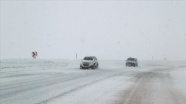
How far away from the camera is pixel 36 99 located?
34.4 feet

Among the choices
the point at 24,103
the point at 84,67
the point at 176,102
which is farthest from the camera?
the point at 84,67

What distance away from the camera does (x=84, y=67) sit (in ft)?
128

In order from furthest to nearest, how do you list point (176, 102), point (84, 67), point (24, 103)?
point (84, 67), point (176, 102), point (24, 103)

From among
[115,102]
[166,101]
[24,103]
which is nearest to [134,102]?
[115,102]

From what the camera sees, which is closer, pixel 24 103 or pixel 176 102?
pixel 24 103

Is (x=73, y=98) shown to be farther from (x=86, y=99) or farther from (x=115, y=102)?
(x=115, y=102)

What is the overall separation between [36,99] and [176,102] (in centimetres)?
493

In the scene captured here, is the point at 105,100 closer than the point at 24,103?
No

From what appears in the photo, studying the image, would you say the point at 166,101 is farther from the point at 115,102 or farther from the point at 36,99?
the point at 36,99

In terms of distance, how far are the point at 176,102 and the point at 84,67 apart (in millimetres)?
29040

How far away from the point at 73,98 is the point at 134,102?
90.0 inches

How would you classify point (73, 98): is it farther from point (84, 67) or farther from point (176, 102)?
point (84, 67)

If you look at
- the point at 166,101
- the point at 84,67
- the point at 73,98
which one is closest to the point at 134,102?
the point at 166,101

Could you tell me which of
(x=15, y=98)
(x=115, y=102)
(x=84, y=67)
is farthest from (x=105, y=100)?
(x=84, y=67)
